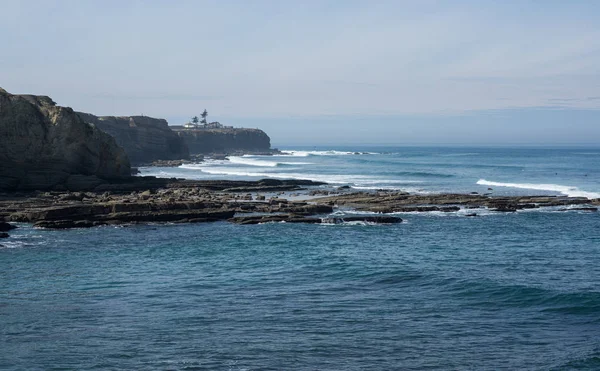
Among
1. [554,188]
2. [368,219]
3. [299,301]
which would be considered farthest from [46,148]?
[554,188]

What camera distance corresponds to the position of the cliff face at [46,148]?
5909 centimetres

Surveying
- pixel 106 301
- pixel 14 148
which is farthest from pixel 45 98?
pixel 106 301

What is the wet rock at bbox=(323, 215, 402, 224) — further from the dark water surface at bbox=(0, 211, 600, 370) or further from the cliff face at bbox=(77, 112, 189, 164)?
the cliff face at bbox=(77, 112, 189, 164)

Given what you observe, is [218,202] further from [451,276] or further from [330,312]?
[330,312]

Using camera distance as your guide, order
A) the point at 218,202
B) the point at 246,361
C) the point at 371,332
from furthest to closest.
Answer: the point at 218,202 < the point at 371,332 < the point at 246,361

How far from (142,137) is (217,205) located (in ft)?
262

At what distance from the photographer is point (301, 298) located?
25.2m

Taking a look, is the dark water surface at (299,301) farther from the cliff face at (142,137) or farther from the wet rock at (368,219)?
the cliff face at (142,137)

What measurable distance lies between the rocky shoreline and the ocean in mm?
2555

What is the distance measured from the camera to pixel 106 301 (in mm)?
24812

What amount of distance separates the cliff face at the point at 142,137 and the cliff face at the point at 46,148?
165 ft

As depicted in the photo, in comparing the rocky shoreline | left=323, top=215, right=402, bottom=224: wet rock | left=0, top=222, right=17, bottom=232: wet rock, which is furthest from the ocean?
left=323, top=215, right=402, bottom=224: wet rock

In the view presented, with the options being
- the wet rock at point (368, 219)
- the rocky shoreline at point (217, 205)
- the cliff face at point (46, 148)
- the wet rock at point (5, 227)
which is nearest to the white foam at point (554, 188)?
the rocky shoreline at point (217, 205)

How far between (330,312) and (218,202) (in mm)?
31145
